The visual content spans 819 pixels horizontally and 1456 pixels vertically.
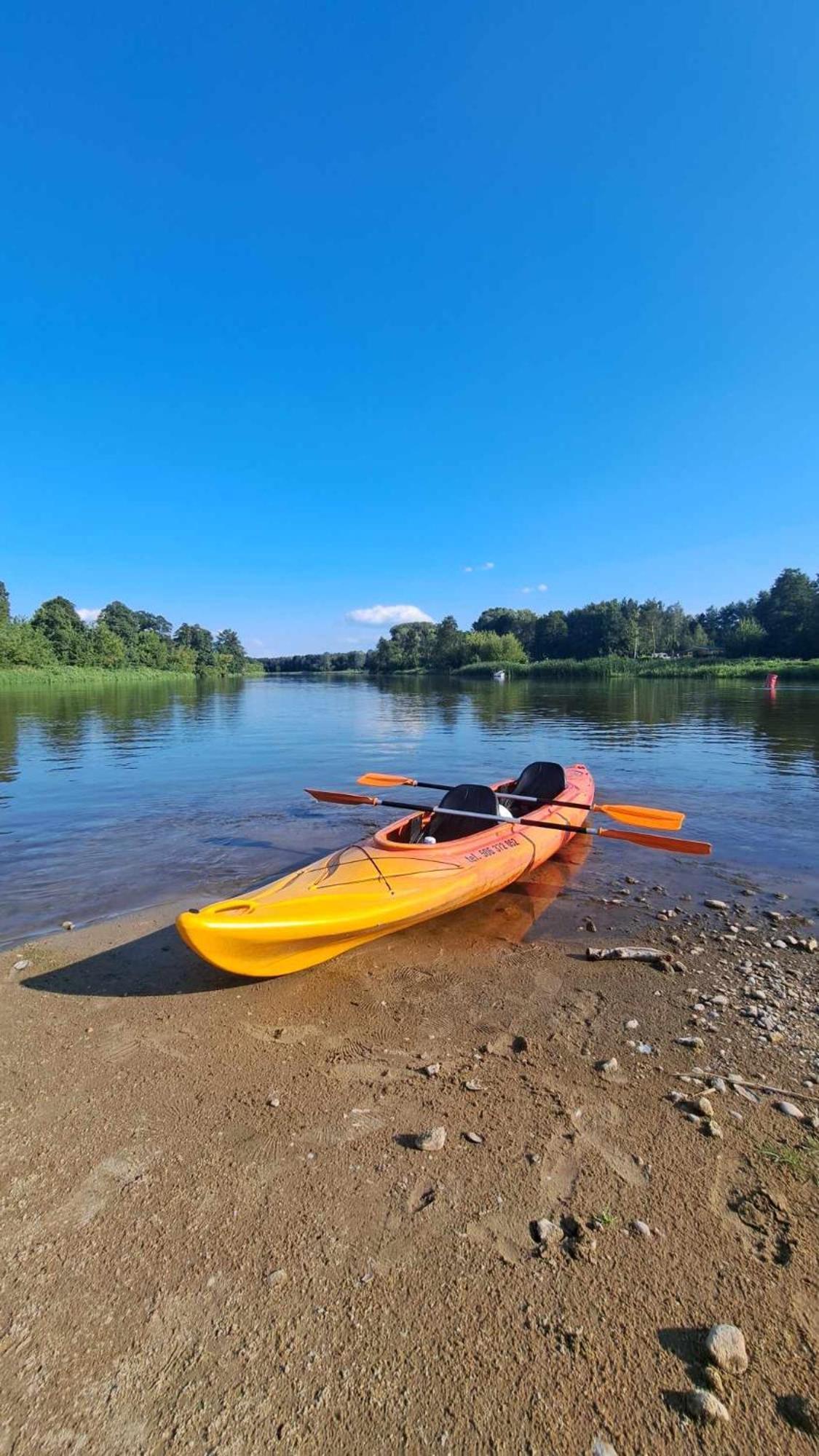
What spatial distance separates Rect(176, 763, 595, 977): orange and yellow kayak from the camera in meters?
A: 4.94

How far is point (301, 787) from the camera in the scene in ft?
49.3

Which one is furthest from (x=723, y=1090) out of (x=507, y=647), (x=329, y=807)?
(x=507, y=647)

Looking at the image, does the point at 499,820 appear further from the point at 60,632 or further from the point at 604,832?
the point at 60,632

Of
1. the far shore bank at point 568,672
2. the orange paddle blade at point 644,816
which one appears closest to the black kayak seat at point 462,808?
the orange paddle blade at point 644,816

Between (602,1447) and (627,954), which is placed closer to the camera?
(602,1447)

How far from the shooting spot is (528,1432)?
2049mm

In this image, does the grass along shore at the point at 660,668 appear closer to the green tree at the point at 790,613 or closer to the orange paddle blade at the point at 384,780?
the green tree at the point at 790,613

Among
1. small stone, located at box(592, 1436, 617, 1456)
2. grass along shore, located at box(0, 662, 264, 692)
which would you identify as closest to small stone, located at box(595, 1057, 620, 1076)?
small stone, located at box(592, 1436, 617, 1456)

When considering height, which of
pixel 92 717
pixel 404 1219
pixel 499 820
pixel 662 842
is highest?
pixel 92 717

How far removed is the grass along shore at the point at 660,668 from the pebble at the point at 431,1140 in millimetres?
66773

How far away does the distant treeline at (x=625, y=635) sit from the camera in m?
84.9

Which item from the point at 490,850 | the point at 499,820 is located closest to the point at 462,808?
the point at 499,820

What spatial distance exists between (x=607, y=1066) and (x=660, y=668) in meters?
84.6

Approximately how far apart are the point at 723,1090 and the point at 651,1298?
5.38 ft
